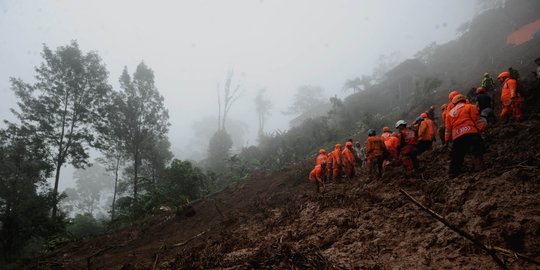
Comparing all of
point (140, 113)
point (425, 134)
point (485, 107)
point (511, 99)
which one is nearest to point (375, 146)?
point (425, 134)

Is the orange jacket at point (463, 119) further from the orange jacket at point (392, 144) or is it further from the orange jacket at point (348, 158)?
the orange jacket at point (348, 158)

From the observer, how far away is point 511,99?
280 inches

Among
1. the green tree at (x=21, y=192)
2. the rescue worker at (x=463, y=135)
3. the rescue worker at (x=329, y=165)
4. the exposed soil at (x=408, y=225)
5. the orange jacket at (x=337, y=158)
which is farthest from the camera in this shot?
the green tree at (x=21, y=192)

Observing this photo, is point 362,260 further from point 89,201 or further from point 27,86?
point 89,201

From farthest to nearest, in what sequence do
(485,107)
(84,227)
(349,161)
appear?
(84,227), (349,161), (485,107)

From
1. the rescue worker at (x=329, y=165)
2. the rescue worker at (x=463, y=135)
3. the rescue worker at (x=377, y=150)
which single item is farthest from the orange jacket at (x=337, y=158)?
the rescue worker at (x=463, y=135)

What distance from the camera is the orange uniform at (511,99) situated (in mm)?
6973

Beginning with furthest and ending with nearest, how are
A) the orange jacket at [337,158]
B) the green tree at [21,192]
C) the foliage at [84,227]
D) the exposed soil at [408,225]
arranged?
the foliage at [84,227] → the green tree at [21,192] → the orange jacket at [337,158] → the exposed soil at [408,225]

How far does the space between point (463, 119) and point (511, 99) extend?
3.82 meters

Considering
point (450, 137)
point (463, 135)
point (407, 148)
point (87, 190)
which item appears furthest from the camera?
point (87, 190)

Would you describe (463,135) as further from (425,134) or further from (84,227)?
(84,227)

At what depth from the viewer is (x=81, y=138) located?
55.3 feet

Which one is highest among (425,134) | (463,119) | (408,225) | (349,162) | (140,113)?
(140,113)

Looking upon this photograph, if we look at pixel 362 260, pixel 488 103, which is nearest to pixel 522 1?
pixel 488 103
